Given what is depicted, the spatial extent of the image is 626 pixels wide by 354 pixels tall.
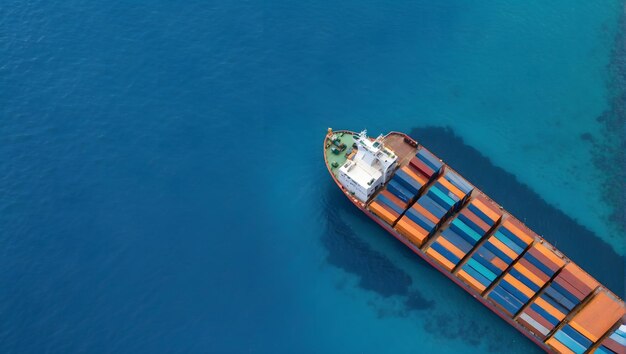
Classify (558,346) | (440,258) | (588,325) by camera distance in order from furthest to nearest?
1. (440,258)
2. (588,325)
3. (558,346)

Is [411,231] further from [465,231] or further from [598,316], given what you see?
[598,316]

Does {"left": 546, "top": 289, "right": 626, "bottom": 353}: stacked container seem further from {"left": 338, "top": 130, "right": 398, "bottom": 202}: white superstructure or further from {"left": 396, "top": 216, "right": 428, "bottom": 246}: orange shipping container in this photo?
{"left": 338, "top": 130, "right": 398, "bottom": 202}: white superstructure

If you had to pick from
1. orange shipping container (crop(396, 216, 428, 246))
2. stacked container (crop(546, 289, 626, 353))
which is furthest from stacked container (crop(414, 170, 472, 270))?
stacked container (crop(546, 289, 626, 353))

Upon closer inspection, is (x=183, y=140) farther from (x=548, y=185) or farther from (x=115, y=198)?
(x=548, y=185)

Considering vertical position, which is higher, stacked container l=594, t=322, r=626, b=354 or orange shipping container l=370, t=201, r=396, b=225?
stacked container l=594, t=322, r=626, b=354

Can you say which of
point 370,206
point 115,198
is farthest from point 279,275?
point 115,198

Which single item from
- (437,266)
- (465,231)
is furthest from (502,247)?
(437,266)

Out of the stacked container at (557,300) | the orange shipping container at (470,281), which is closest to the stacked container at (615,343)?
the stacked container at (557,300)
